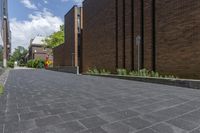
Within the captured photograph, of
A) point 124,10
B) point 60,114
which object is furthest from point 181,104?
point 124,10

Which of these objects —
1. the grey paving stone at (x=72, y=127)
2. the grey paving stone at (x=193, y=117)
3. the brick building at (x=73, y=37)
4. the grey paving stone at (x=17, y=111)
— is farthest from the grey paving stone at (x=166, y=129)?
the brick building at (x=73, y=37)

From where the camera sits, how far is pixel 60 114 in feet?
13.9

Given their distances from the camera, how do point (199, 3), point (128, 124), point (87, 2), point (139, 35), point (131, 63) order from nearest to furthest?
point (128, 124) < point (199, 3) < point (139, 35) < point (131, 63) < point (87, 2)

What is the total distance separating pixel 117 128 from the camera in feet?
11.2

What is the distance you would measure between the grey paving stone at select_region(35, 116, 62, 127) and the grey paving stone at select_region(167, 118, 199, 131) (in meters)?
2.04

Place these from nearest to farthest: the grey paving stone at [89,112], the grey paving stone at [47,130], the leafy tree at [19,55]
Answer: the grey paving stone at [47,130] < the grey paving stone at [89,112] < the leafy tree at [19,55]

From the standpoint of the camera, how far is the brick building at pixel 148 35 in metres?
9.96

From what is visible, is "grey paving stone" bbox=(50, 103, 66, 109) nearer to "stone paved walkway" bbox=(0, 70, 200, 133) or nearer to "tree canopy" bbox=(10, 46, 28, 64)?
"stone paved walkway" bbox=(0, 70, 200, 133)

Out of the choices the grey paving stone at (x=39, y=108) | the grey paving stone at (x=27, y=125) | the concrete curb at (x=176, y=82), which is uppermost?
the concrete curb at (x=176, y=82)

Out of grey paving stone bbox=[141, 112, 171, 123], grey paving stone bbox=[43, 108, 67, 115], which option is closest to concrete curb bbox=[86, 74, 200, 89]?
grey paving stone bbox=[141, 112, 171, 123]

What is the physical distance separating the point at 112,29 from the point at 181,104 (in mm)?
12767

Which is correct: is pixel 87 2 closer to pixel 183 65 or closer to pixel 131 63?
pixel 131 63

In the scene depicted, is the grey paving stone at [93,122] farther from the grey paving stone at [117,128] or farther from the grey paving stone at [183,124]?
the grey paving stone at [183,124]

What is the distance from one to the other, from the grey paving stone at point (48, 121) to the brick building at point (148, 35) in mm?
7673
